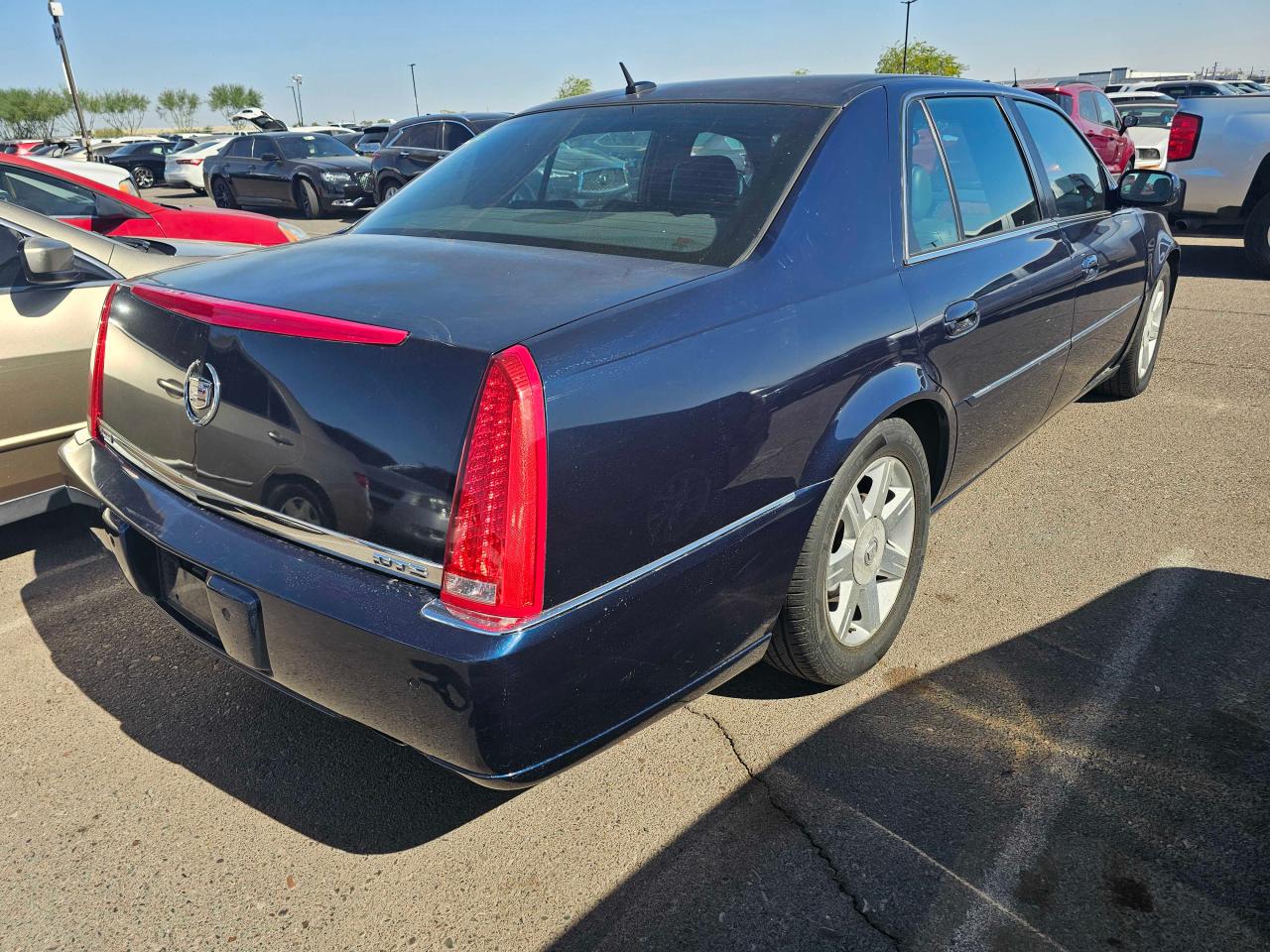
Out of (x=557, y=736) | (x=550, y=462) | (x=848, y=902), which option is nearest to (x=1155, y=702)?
(x=848, y=902)

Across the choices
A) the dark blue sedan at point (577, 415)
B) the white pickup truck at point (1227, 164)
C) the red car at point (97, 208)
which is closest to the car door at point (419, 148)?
the red car at point (97, 208)

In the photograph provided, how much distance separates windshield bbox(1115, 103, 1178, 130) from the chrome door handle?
16763 mm

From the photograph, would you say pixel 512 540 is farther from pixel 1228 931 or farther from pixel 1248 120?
pixel 1248 120

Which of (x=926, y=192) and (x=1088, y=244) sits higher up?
(x=926, y=192)

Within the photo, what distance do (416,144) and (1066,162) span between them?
12912 millimetres

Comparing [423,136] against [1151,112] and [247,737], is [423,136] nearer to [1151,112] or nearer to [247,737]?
[1151,112]

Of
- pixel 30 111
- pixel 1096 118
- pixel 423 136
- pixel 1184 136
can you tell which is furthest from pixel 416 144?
pixel 30 111

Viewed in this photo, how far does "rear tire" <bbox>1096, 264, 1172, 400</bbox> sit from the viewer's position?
508 cm

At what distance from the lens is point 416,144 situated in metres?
15.3

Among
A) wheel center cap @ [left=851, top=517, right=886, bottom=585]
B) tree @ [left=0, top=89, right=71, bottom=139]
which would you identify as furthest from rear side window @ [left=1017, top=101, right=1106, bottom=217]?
tree @ [left=0, top=89, right=71, bottom=139]

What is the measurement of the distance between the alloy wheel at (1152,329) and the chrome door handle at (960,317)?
8.61ft

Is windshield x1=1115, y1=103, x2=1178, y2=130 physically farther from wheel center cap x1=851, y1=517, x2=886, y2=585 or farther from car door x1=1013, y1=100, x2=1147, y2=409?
wheel center cap x1=851, y1=517, x2=886, y2=585

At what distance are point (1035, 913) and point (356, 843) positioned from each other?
1.48 metres

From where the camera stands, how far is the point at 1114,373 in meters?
5.27
